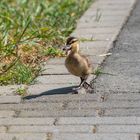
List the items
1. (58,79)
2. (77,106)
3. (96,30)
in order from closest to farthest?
(77,106) → (58,79) → (96,30)

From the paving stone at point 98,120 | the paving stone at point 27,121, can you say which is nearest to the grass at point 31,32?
the paving stone at point 27,121

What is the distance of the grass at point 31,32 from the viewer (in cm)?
758

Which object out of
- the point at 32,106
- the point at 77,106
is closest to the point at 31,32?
the point at 32,106

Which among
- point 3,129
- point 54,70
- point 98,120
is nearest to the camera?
point 3,129

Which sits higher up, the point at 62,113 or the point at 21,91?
the point at 21,91

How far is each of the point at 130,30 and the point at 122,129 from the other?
416cm

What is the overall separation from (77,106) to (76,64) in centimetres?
57

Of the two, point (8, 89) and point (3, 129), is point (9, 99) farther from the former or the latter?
point (3, 129)

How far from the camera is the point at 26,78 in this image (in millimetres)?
7289

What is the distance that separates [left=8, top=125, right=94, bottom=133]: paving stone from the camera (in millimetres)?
5791

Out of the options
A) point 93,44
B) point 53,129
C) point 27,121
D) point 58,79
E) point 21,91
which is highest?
point 93,44

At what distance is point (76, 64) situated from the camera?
22.4 ft

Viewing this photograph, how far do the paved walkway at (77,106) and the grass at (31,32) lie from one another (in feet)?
0.73

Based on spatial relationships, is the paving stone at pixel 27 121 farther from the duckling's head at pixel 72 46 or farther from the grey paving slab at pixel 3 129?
the duckling's head at pixel 72 46
